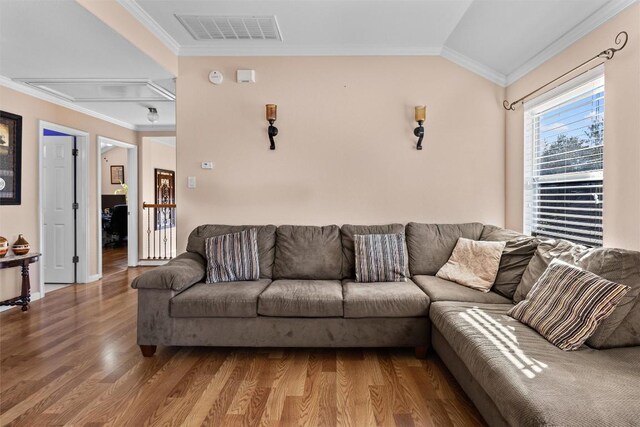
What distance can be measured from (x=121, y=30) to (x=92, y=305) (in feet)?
9.28

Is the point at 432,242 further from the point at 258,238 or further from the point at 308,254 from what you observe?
the point at 258,238

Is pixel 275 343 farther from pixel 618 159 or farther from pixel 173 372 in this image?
pixel 618 159

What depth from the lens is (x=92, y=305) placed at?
3834 mm

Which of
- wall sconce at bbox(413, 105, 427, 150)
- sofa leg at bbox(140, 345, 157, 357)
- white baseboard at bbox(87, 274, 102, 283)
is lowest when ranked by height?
sofa leg at bbox(140, 345, 157, 357)

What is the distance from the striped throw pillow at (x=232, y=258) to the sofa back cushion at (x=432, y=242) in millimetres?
1392

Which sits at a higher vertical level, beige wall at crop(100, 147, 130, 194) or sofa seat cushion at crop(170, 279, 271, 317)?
beige wall at crop(100, 147, 130, 194)

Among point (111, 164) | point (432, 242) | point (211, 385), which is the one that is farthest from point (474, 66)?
point (111, 164)

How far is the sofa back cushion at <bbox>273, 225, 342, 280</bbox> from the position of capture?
10.2ft

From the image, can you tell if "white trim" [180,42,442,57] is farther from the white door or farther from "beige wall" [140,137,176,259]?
"beige wall" [140,137,176,259]

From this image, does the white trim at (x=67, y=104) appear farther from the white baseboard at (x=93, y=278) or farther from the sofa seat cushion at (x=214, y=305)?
the sofa seat cushion at (x=214, y=305)

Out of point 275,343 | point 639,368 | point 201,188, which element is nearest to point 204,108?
point 201,188

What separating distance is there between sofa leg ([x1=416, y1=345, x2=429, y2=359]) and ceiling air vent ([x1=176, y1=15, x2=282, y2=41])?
9.32ft

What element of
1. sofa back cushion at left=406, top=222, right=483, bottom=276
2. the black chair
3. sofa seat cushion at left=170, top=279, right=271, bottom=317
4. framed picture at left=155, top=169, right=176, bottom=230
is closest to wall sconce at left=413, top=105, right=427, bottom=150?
sofa back cushion at left=406, top=222, right=483, bottom=276

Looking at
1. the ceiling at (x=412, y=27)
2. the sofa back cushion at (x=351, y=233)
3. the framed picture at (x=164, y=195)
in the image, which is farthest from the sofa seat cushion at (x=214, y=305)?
the framed picture at (x=164, y=195)
